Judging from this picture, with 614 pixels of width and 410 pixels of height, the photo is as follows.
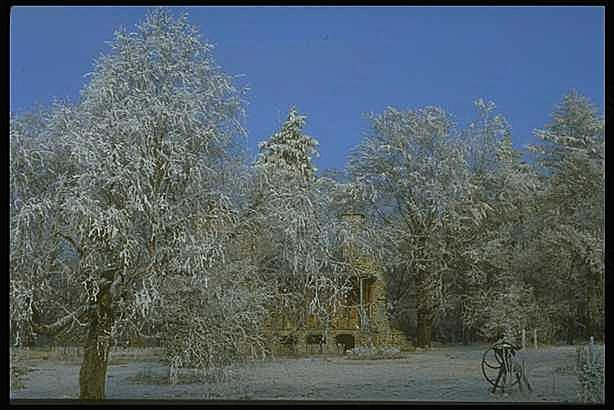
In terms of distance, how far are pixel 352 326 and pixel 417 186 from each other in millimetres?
1301

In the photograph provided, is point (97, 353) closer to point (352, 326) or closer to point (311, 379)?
point (311, 379)

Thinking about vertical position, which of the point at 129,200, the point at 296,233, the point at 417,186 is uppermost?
the point at 417,186

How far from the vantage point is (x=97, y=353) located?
6441 millimetres

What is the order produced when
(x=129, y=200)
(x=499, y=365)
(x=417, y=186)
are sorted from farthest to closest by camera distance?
1. (x=417, y=186)
2. (x=499, y=365)
3. (x=129, y=200)

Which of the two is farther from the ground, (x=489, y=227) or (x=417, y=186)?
(x=417, y=186)

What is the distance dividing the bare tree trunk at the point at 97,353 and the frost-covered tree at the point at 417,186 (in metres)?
2.35

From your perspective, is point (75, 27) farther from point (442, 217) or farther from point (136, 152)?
point (442, 217)

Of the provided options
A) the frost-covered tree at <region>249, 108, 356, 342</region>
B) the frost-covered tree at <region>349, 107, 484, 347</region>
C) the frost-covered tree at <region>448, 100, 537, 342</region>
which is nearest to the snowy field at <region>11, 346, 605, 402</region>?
the frost-covered tree at <region>448, 100, 537, 342</region>

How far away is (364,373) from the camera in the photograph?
646 cm

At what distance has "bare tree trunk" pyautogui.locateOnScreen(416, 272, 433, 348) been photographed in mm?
6469

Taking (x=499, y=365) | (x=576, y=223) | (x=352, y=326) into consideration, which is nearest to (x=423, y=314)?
(x=352, y=326)

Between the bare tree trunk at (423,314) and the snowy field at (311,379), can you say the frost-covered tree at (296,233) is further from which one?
the bare tree trunk at (423,314)

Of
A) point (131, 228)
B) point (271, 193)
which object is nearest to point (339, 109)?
point (271, 193)

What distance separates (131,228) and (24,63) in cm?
175
